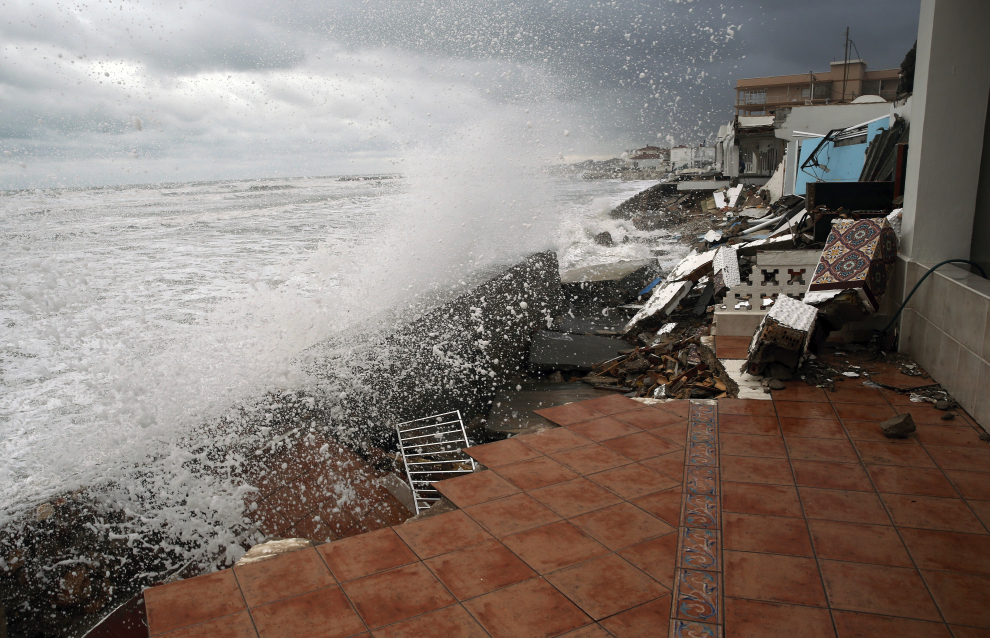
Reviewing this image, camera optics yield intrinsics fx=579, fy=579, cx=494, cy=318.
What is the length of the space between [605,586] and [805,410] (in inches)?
81.5

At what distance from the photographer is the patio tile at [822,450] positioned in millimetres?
2852

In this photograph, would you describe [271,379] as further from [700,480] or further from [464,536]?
[700,480]

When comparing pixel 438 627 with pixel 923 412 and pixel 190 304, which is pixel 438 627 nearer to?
pixel 923 412

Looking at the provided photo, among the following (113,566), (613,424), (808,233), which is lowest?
(113,566)

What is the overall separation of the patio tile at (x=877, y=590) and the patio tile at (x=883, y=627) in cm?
3

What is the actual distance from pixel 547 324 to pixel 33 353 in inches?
256

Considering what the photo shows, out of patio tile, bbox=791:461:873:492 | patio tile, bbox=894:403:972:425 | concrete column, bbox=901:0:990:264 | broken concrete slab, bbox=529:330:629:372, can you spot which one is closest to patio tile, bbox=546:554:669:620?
patio tile, bbox=791:461:873:492

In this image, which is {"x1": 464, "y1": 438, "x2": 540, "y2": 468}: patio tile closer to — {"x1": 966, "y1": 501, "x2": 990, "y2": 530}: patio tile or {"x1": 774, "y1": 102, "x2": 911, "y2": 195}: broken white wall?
{"x1": 966, "y1": 501, "x2": 990, "y2": 530}: patio tile

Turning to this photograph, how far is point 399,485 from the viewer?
403cm

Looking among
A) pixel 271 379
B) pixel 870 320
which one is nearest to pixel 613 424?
pixel 870 320

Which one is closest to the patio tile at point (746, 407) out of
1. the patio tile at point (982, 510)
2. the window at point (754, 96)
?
the patio tile at point (982, 510)

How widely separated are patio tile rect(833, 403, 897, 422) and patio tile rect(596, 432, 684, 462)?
1.06 metres

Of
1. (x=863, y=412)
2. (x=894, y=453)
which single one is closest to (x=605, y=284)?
(x=863, y=412)

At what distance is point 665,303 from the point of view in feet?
22.9
